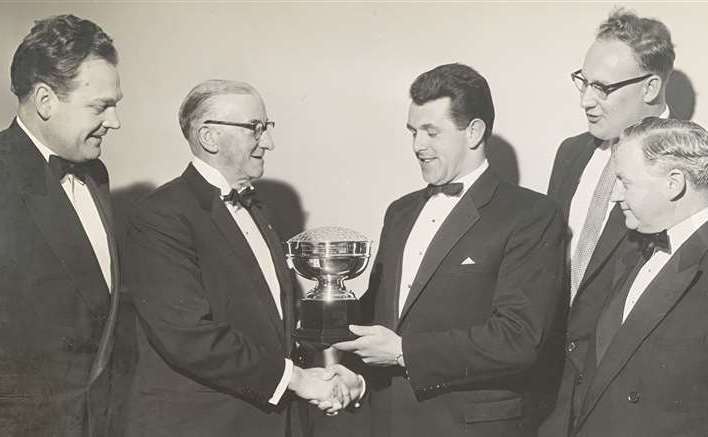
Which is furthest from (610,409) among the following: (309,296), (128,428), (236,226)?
(128,428)

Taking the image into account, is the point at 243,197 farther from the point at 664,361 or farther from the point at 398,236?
the point at 664,361

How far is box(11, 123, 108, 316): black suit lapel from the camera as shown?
2.68 meters

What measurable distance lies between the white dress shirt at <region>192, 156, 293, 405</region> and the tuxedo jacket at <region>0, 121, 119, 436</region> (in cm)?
54

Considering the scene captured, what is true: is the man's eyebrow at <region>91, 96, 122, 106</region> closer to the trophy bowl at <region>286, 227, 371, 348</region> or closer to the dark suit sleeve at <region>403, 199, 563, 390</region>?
the trophy bowl at <region>286, 227, 371, 348</region>

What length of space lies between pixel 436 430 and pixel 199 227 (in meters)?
1.17

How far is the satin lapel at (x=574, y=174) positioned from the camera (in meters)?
3.45

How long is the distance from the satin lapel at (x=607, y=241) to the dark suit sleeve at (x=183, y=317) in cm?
131

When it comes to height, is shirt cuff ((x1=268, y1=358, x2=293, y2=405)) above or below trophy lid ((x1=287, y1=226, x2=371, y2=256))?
below

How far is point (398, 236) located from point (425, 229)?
0.50ft

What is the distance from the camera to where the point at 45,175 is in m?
2.72

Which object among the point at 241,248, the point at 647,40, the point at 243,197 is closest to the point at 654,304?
the point at 647,40

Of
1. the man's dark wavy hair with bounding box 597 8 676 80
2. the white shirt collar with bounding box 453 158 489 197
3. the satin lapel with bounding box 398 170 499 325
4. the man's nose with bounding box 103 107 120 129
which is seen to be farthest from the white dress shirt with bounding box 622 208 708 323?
the man's nose with bounding box 103 107 120 129

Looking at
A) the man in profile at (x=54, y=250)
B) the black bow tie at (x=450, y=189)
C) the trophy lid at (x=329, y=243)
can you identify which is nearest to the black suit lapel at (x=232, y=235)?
the trophy lid at (x=329, y=243)

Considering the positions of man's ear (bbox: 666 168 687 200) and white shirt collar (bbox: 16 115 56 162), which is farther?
white shirt collar (bbox: 16 115 56 162)
